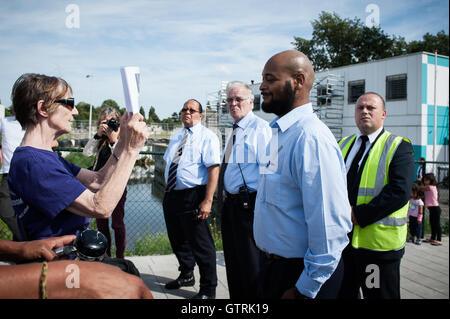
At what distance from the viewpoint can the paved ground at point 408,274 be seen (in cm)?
362

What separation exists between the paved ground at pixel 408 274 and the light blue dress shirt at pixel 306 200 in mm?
2106

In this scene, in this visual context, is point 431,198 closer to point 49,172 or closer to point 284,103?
point 284,103

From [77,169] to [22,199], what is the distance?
65 cm

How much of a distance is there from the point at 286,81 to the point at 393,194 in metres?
1.35

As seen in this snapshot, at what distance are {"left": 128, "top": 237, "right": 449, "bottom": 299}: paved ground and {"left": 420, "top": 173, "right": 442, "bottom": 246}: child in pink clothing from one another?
1.63 ft

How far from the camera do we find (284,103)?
1.85 meters

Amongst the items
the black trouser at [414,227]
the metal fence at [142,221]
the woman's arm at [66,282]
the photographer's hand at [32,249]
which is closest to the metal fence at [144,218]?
the metal fence at [142,221]

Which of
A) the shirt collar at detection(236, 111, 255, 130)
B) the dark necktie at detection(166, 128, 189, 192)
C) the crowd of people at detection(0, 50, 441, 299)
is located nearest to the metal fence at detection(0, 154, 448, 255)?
the dark necktie at detection(166, 128, 189, 192)

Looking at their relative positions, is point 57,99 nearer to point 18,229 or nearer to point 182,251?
point 18,229

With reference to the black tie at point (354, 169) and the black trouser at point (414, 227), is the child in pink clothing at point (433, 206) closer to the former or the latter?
the black trouser at point (414, 227)

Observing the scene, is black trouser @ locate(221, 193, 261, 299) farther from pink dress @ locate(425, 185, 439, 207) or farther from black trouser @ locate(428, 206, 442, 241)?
pink dress @ locate(425, 185, 439, 207)

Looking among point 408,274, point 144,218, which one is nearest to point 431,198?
point 408,274

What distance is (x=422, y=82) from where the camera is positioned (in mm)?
14992
